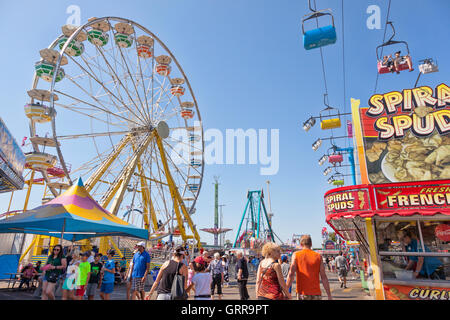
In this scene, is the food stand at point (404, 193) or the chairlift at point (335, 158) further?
the chairlift at point (335, 158)

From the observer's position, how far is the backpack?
163 inches

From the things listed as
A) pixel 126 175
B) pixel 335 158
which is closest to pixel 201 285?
pixel 126 175

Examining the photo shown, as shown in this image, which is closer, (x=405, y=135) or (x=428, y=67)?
(x=405, y=135)

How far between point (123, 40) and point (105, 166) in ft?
25.7

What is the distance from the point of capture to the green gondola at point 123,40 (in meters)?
17.6

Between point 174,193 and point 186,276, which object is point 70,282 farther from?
point 174,193

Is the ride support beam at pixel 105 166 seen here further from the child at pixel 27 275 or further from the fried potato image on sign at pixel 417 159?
the fried potato image on sign at pixel 417 159

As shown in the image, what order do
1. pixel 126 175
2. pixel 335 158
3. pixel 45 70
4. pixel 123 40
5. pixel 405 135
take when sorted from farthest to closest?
1. pixel 335 158
2. pixel 123 40
3. pixel 126 175
4. pixel 45 70
5. pixel 405 135

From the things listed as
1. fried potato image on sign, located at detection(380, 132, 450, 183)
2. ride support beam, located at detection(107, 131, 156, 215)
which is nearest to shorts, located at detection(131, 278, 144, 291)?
fried potato image on sign, located at detection(380, 132, 450, 183)

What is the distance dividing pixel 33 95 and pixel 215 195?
196ft

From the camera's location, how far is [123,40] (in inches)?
696

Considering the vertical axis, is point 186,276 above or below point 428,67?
below

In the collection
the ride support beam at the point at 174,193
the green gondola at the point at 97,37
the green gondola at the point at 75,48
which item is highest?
the green gondola at the point at 97,37

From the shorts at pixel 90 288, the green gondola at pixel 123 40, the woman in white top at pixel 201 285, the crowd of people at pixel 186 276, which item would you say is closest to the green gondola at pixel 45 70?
the green gondola at pixel 123 40
